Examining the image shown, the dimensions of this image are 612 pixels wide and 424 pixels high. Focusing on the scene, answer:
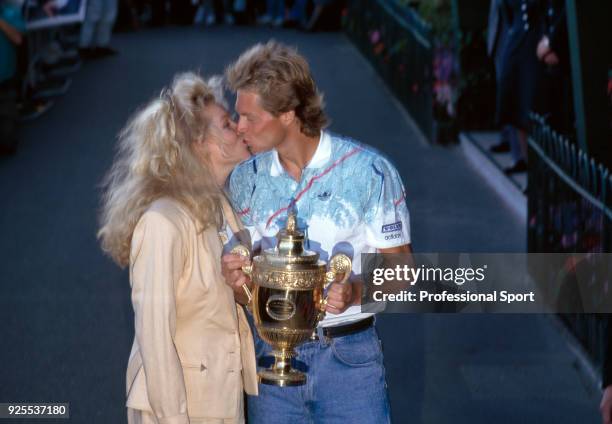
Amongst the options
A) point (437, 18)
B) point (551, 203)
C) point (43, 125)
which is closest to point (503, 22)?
point (437, 18)

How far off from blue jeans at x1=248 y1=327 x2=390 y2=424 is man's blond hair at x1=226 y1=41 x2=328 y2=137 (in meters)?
0.70

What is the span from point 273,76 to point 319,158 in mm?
283

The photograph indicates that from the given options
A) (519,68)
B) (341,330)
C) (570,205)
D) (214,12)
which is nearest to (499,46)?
(519,68)

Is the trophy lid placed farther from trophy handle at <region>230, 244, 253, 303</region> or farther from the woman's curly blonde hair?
the woman's curly blonde hair

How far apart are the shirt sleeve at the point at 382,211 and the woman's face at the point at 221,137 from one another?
41 cm

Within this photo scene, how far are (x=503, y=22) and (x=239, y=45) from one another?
8365 millimetres

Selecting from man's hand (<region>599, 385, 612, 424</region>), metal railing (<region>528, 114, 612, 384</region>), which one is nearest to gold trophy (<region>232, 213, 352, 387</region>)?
man's hand (<region>599, 385, 612, 424</region>)

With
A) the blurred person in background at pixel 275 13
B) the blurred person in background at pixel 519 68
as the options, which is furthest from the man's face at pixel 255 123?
the blurred person in background at pixel 275 13

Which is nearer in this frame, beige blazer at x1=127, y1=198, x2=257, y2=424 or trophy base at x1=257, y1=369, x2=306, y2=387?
beige blazer at x1=127, y1=198, x2=257, y2=424

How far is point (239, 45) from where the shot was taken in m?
18.6

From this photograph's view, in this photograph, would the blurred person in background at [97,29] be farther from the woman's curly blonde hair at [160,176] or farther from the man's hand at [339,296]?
the man's hand at [339,296]

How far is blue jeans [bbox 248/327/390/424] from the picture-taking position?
3.72 meters

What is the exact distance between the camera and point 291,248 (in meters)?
3.43

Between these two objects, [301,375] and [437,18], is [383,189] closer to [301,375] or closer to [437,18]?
[301,375]
